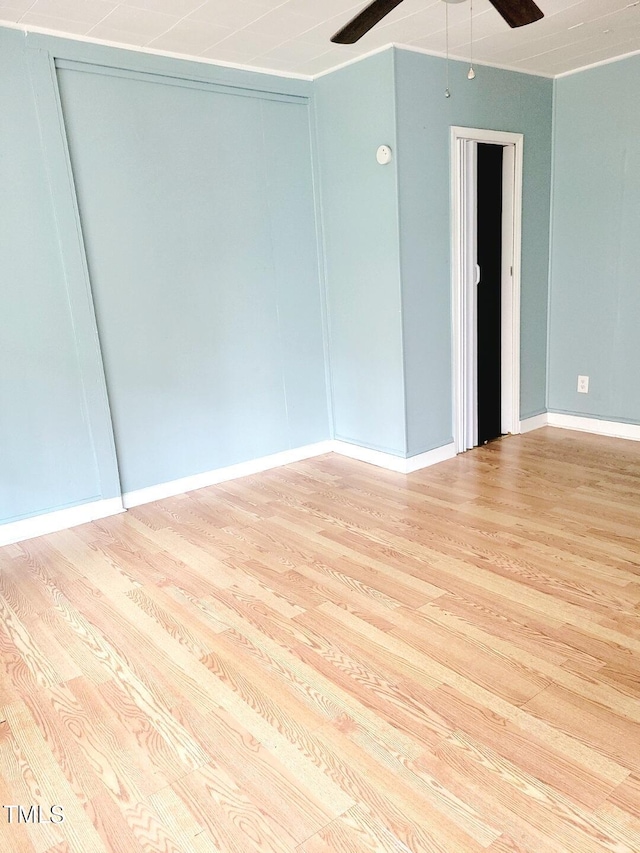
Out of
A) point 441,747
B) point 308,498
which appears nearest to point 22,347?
point 308,498

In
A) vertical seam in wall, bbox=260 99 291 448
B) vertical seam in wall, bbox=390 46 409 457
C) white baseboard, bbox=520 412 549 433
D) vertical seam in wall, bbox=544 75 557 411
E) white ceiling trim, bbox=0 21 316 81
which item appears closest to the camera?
white ceiling trim, bbox=0 21 316 81

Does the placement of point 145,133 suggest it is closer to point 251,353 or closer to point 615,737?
point 251,353

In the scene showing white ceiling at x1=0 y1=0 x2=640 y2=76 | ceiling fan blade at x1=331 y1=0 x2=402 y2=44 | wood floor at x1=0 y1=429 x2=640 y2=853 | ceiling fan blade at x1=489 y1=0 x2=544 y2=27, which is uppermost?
white ceiling at x1=0 y1=0 x2=640 y2=76

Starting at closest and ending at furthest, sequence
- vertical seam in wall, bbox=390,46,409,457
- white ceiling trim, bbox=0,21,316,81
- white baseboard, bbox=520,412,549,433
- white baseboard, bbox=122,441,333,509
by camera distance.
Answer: white ceiling trim, bbox=0,21,316,81
vertical seam in wall, bbox=390,46,409,457
white baseboard, bbox=122,441,333,509
white baseboard, bbox=520,412,549,433

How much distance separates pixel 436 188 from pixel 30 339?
8.02 feet

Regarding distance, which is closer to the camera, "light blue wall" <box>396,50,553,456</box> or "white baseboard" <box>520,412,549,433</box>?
"light blue wall" <box>396,50,553,456</box>

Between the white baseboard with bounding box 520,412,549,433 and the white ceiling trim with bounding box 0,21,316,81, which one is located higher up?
the white ceiling trim with bounding box 0,21,316,81

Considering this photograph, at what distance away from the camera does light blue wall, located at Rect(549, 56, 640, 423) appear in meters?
3.96

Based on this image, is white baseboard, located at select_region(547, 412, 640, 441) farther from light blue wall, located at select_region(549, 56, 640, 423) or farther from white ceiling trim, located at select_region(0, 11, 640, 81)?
white ceiling trim, located at select_region(0, 11, 640, 81)

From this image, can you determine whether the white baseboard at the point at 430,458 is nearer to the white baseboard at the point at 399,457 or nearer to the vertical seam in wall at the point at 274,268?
the white baseboard at the point at 399,457

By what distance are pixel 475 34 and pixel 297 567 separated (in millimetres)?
2908

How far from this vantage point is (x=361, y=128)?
11.8ft

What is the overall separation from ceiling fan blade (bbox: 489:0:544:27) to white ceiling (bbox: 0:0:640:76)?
32.9 inches

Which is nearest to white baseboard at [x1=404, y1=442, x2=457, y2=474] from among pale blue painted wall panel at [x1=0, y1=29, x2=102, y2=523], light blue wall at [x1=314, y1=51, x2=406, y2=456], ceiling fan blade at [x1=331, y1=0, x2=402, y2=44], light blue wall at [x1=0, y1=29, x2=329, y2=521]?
light blue wall at [x1=314, y1=51, x2=406, y2=456]
